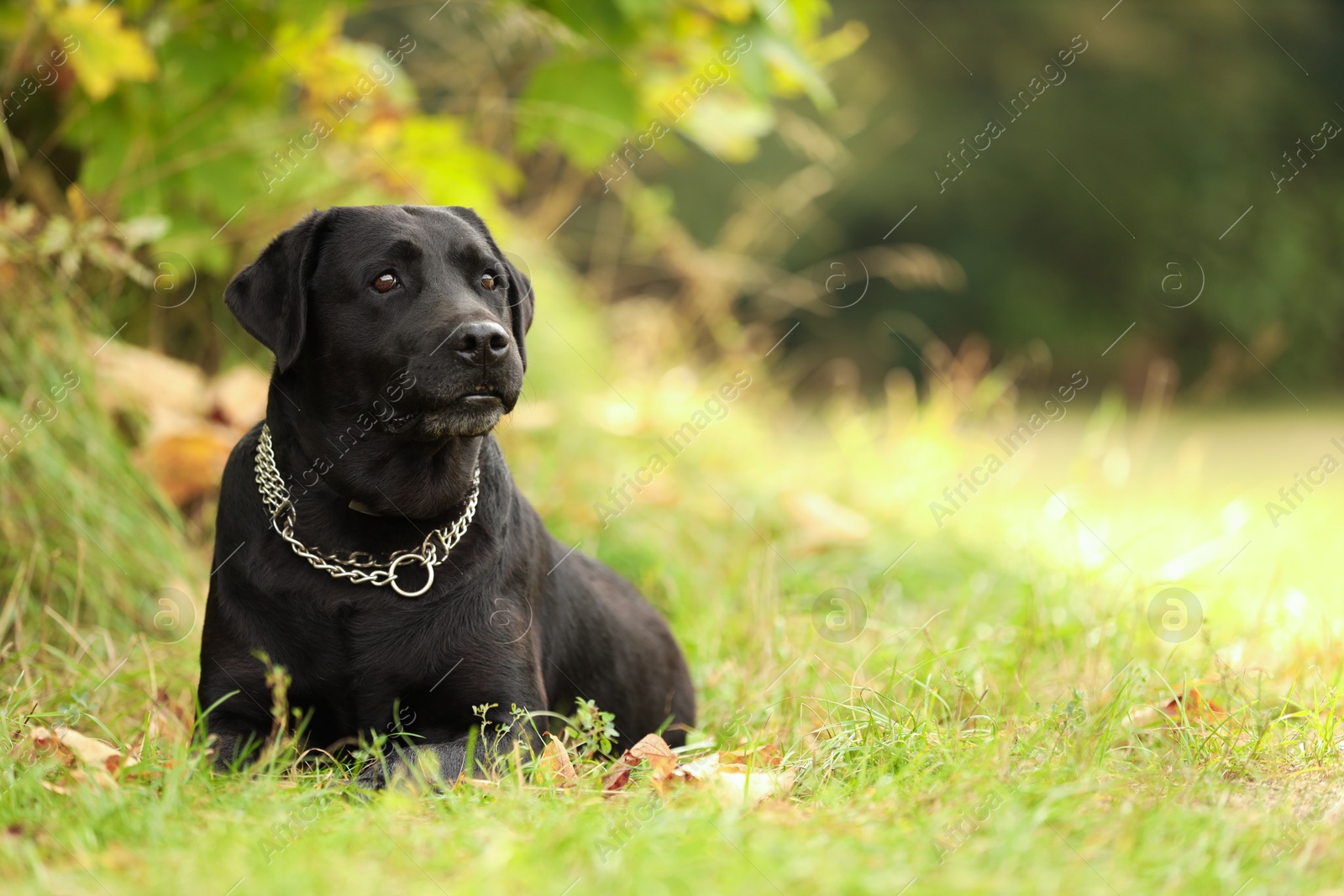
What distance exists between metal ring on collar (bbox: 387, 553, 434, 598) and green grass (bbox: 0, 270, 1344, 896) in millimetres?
445

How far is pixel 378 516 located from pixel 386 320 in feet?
1.46

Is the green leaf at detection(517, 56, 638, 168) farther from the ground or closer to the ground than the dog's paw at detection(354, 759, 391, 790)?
farther from the ground

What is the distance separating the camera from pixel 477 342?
8.44 feet

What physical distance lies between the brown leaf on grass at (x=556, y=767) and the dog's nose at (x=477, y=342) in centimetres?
83

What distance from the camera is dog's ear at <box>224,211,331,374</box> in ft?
8.86

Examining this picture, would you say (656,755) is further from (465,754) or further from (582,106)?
(582,106)

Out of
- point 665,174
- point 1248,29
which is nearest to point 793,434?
point 665,174

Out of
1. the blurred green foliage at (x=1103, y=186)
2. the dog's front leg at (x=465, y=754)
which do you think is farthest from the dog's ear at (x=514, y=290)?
the blurred green foliage at (x=1103, y=186)

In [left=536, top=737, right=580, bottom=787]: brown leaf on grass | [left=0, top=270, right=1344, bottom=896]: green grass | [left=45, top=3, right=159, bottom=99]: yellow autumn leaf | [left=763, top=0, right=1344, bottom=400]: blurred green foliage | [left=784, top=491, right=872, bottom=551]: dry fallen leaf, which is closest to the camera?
[left=0, top=270, right=1344, bottom=896]: green grass

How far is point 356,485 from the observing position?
2.66 m

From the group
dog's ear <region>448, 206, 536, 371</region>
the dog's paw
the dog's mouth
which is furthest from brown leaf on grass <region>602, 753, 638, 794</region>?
dog's ear <region>448, 206, 536, 371</region>

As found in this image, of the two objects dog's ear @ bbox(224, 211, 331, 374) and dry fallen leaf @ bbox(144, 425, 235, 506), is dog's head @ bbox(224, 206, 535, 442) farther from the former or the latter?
dry fallen leaf @ bbox(144, 425, 235, 506)

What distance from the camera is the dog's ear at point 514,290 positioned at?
3.05m

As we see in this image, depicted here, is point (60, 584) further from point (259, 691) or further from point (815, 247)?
point (815, 247)
